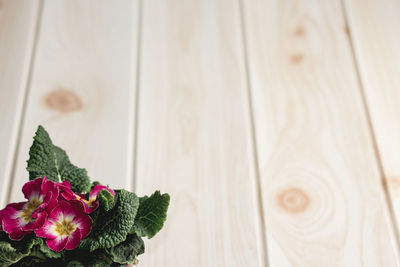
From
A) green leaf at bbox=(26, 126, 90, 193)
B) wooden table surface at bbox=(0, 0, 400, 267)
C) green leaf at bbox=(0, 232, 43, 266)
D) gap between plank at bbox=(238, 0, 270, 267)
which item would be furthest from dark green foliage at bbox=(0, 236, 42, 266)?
gap between plank at bbox=(238, 0, 270, 267)

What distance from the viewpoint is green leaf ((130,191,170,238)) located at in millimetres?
687

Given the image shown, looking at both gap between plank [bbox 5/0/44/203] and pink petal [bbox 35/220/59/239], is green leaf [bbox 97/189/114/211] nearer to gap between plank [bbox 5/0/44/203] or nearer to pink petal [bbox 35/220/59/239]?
pink petal [bbox 35/220/59/239]

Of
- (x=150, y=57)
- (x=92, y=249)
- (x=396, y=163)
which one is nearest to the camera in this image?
(x=92, y=249)

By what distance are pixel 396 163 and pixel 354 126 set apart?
4.3 inches

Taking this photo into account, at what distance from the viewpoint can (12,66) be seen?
1.11m

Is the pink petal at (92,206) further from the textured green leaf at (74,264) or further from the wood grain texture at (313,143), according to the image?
the wood grain texture at (313,143)

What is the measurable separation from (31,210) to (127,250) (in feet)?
0.42

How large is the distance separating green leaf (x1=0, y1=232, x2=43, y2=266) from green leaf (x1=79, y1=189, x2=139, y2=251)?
0.06 m

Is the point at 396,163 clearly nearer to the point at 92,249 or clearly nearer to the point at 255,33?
the point at 255,33

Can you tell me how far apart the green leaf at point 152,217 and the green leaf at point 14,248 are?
12 centimetres

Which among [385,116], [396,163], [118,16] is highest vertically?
[118,16]

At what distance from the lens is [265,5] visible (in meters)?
1.27

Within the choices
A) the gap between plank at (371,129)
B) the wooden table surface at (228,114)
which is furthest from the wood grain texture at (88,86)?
the gap between plank at (371,129)

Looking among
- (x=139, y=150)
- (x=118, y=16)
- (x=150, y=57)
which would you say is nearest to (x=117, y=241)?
(x=139, y=150)
